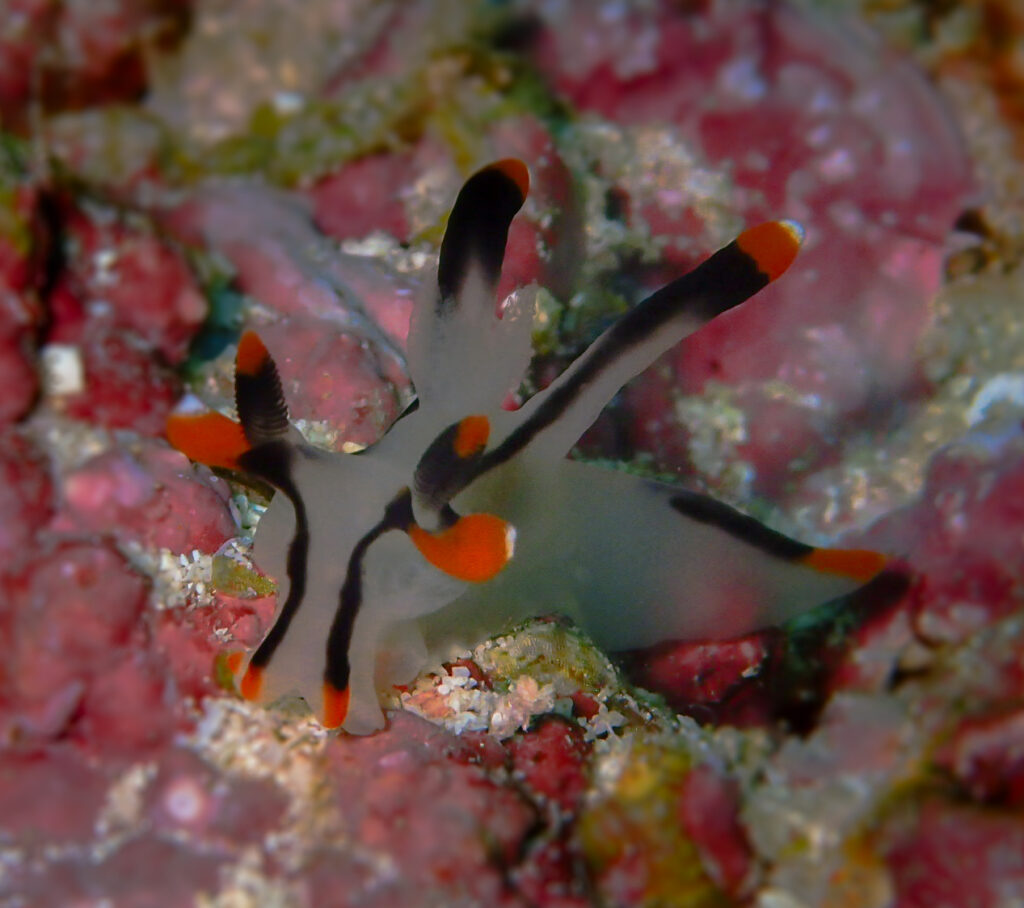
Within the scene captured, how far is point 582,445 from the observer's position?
308 centimetres

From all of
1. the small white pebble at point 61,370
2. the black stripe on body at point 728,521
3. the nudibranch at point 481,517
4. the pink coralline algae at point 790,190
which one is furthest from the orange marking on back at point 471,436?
the pink coralline algae at point 790,190

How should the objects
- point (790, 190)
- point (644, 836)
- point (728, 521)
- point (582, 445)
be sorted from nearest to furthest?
point (644, 836)
point (728, 521)
point (582, 445)
point (790, 190)

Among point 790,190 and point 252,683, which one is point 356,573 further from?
point 790,190

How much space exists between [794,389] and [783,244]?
118 centimetres

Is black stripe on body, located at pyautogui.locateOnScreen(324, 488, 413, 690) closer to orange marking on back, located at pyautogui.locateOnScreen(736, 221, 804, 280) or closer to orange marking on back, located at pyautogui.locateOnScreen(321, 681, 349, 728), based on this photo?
orange marking on back, located at pyautogui.locateOnScreen(321, 681, 349, 728)

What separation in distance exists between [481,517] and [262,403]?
65cm

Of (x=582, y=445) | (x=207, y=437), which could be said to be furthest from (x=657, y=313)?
(x=207, y=437)

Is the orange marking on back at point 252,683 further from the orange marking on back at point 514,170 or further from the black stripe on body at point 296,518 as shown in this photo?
the orange marking on back at point 514,170

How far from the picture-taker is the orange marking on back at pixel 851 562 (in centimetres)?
241

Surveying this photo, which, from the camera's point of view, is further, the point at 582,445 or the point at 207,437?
the point at 582,445

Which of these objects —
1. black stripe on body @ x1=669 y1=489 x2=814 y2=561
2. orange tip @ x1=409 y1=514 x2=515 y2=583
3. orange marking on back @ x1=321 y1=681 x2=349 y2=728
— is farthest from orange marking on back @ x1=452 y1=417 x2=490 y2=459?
black stripe on body @ x1=669 y1=489 x2=814 y2=561

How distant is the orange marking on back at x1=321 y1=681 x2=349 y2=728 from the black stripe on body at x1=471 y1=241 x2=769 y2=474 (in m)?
0.62

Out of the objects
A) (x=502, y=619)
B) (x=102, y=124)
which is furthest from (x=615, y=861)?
(x=102, y=124)

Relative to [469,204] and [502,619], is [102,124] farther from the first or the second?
[502,619]
